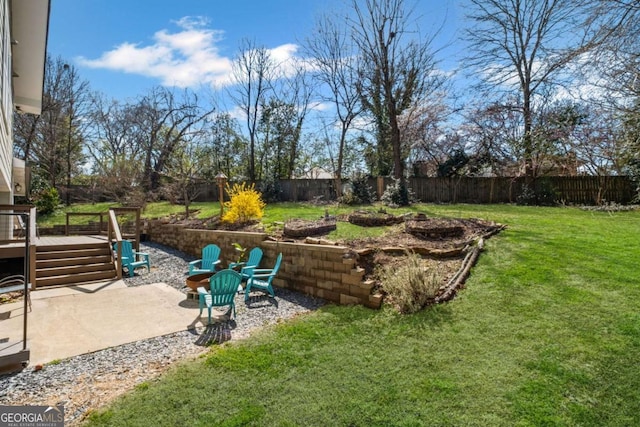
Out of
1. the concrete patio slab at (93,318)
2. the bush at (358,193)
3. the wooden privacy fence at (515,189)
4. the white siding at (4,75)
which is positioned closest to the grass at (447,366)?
the concrete patio slab at (93,318)

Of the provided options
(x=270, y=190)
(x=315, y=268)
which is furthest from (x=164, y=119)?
(x=315, y=268)

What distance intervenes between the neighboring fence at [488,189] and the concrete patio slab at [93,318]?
9779 mm

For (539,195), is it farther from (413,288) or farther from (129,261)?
(129,261)

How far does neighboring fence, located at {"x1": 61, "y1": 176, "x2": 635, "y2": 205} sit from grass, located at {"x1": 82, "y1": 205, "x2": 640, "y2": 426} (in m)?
9.88

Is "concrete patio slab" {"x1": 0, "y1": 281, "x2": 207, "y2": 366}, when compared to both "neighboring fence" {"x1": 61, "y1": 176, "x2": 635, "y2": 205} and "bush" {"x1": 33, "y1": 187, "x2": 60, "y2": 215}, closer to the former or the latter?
"neighboring fence" {"x1": 61, "y1": 176, "x2": 635, "y2": 205}

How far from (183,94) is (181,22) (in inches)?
370

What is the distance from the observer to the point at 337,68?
1802 cm

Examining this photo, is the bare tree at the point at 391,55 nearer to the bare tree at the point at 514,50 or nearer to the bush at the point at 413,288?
the bare tree at the point at 514,50

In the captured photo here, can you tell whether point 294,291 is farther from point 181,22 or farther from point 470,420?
point 181,22

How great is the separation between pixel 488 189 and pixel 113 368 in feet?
49.5

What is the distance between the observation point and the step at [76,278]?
25.6 feet

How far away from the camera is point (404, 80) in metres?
15.8

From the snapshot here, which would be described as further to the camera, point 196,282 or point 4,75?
point 196,282

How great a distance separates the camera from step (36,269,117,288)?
779cm
